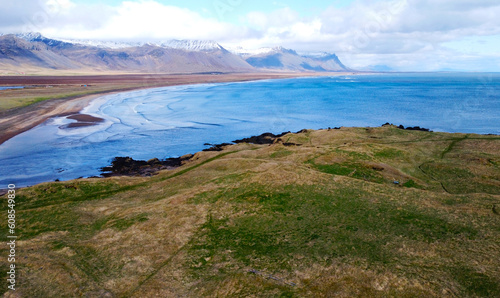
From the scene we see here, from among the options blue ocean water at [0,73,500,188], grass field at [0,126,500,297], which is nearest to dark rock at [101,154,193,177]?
blue ocean water at [0,73,500,188]

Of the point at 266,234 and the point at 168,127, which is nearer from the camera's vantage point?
the point at 266,234

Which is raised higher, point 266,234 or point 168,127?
point 266,234

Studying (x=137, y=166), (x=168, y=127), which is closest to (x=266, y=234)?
(x=137, y=166)

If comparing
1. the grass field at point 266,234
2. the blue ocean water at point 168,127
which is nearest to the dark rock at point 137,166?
the blue ocean water at point 168,127

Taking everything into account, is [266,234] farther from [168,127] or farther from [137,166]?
[168,127]

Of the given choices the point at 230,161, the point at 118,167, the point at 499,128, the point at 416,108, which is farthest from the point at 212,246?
the point at 416,108

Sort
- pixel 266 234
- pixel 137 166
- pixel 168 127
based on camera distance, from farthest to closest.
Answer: pixel 168 127
pixel 137 166
pixel 266 234

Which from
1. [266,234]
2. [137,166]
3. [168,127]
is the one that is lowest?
[137,166]

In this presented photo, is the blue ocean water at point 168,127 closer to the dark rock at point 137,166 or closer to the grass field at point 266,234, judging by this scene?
the dark rock at point 137,166

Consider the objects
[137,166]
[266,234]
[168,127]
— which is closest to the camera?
[266,234]

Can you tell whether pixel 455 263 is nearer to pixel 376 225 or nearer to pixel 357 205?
pixel 376 225
